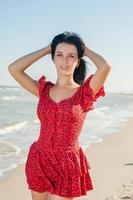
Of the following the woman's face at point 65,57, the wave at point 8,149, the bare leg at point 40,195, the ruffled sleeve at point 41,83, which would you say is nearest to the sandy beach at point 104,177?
the wave at point 8,149

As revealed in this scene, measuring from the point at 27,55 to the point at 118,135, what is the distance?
12295 millimetres

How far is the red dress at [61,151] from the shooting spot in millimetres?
3203

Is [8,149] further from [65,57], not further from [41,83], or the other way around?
[65,57]

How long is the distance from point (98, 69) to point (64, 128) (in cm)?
48

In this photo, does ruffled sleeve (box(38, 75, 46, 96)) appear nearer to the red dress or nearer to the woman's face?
the red dress

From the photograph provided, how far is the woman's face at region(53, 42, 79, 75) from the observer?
325 centimetres

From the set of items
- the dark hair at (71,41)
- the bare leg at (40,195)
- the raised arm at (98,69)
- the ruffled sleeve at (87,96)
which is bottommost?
the bare leg at (40,195)

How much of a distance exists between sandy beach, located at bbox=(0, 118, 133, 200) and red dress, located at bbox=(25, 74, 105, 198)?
3.21 m

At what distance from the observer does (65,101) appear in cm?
327

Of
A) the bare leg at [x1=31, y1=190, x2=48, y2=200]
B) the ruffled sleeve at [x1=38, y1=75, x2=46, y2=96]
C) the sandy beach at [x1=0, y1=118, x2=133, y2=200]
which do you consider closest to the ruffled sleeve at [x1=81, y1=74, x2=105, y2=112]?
the ruffled sleeve at [x1=38, y1=75, x2=46, y2=96]

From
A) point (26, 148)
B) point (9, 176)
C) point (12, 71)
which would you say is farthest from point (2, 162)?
point (12, 71)

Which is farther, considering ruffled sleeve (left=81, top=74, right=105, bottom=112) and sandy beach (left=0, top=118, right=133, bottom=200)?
sandy beach (left=0, top=118, right=133, bottom=200)

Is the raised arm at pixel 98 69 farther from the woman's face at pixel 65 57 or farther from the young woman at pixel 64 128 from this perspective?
the woman's face at pixel 65 57

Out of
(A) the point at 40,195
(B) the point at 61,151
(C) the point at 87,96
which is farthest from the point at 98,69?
(A) the point at 40,195
